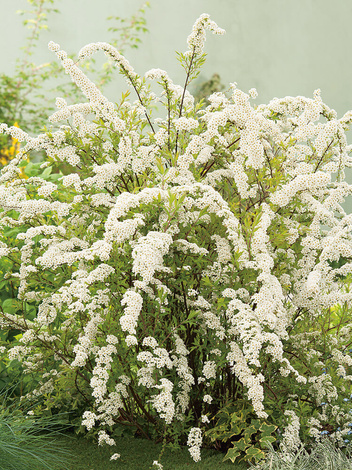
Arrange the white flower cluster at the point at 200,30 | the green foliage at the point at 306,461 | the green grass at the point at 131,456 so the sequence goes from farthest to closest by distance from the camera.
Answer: the white flower cluster at the point at 200,30
the green grass at the point at 131,456
the green foliage at the point at 306,461

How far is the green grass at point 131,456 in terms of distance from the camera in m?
2.57

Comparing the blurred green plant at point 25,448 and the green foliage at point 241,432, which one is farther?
the green foliage at point 241,432

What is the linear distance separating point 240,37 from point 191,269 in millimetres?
6892

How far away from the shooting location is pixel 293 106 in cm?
306

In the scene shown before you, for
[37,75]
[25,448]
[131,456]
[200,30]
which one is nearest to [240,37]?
[37,75]

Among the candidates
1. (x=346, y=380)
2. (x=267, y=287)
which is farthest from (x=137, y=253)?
(x=346, y=380)

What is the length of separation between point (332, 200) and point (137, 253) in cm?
113

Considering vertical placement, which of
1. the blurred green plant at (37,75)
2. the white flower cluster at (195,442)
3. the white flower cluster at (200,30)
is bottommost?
the white flower cluster at (195,442)

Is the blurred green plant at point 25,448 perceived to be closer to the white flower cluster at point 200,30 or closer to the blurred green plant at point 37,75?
the white flower cluster at point 200,30

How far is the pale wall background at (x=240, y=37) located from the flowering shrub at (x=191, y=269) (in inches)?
219

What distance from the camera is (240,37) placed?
8.59 metres

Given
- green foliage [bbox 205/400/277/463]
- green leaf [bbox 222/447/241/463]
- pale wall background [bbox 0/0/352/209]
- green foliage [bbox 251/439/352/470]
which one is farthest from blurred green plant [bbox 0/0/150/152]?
green foliage [bbox 251/439/352/470]

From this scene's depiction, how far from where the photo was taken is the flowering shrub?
2.42m

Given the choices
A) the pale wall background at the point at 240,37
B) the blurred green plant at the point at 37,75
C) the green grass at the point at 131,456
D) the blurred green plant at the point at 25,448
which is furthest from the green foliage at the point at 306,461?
the pale wall background at the point at 240,37
